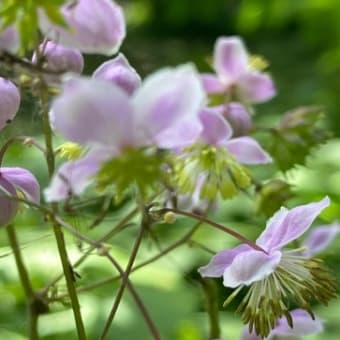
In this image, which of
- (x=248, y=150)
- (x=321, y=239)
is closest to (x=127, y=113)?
(x=248, y=150)

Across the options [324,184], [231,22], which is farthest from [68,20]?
[231,22]

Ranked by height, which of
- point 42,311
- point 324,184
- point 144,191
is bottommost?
point 324,184

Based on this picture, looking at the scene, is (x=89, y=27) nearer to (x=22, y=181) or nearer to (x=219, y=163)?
(x=22, y=181)

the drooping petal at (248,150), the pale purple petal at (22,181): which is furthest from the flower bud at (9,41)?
the drooping petal at (248,150)

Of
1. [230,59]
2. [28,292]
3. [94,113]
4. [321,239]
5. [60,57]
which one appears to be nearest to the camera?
[94,113]

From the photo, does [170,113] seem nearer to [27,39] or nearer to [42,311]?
[27,39]

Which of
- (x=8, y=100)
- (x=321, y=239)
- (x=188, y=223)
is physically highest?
(x=8, y=100)

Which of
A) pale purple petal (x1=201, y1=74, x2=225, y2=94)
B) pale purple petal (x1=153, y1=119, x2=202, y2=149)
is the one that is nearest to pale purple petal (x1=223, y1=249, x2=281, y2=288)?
pale purple petal (x1=153, y1=119, x2=202, y2=149)
